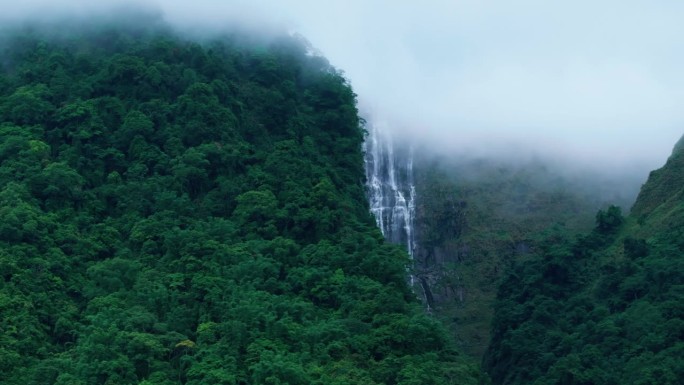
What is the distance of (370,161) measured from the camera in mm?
85625

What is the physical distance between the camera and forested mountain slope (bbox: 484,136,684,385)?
6269 cm

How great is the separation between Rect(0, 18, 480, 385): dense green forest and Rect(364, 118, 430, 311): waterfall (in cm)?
793

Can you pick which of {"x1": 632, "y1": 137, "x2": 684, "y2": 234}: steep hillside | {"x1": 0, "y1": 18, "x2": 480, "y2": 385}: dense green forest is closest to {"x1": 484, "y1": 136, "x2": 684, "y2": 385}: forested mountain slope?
{"x1": 632, "y1": 137, "x2": 684, "y2": 234}: steep hillside

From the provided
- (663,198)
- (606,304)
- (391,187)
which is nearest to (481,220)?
(391,187)

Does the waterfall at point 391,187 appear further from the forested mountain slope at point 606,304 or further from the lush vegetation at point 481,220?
the forested mountain slope at point 606,304

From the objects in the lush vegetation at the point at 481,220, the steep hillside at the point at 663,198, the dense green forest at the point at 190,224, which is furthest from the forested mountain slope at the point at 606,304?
the dense green forest at the point at 190,224

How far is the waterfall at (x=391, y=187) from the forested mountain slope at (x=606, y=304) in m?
7.55

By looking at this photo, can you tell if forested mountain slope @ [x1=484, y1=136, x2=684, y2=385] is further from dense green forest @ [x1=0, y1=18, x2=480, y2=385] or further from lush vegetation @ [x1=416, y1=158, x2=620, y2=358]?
dense green forest @ [x1=0, y1=18, x2=480, y2=385]

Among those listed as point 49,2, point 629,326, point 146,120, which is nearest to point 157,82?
point 146,120

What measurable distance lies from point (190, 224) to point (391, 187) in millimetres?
21241

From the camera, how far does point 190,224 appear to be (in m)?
65.4

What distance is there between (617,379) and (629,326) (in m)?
3.16

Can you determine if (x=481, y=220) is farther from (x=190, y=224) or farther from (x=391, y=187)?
(x=190, y=224)

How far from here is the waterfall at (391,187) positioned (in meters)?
82.3
